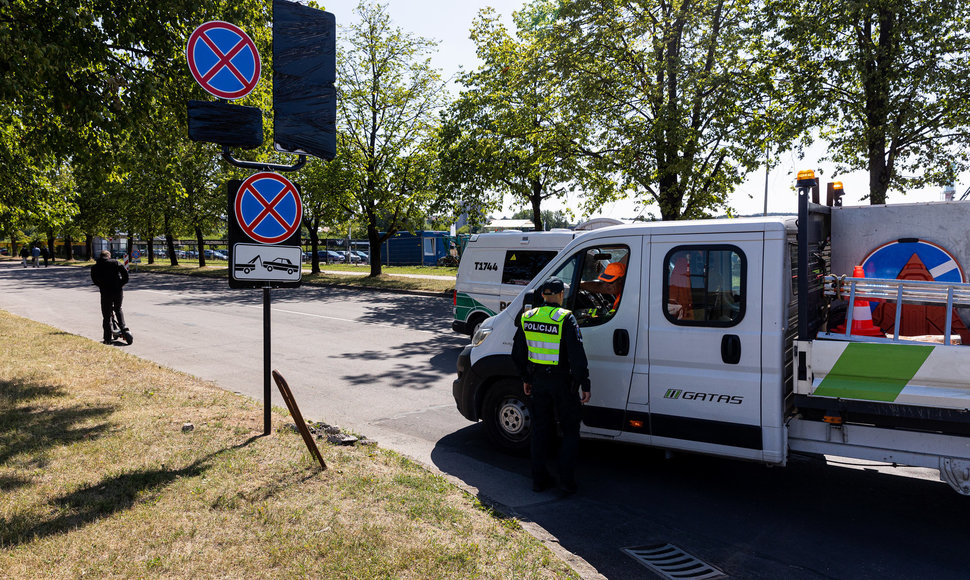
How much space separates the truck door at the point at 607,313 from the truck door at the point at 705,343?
151 mm

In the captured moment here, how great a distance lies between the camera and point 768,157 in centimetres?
1691

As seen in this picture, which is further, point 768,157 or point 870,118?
point 768,157

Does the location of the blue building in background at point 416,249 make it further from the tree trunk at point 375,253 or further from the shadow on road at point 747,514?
the shadow on road at point 747,514

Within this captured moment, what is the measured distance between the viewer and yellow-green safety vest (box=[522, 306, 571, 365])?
477 centimetres

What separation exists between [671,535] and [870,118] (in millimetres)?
14204

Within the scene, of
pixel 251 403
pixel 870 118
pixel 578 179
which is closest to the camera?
pixel 251 403

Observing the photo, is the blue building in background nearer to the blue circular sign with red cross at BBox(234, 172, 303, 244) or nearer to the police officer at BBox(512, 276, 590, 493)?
the blue circular sign with red cross at BBox(234, 172, 303, 244)

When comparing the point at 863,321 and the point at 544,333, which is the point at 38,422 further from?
the point at 863,321

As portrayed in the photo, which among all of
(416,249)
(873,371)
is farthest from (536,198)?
(416,249)

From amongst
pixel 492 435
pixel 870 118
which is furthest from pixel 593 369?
pixel 870 118

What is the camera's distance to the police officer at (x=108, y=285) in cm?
1195

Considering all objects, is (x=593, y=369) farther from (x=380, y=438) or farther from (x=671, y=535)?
(x=380, y=438)

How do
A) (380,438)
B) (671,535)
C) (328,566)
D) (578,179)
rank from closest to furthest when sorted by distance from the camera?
(328,566) → (671,535) → (380,438) → (578,179)

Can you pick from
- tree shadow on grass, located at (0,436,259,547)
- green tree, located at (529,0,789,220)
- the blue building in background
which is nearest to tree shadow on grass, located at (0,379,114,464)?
tree shadow on grass, located at (0,436,259,547)
